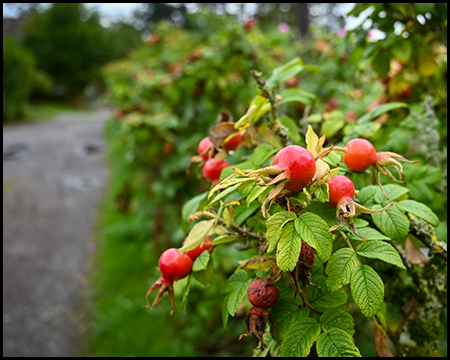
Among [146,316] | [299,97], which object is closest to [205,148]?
[299,97]

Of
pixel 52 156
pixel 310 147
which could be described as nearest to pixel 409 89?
pixel 310 147

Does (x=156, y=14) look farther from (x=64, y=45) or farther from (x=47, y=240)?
(x=47, y=240)

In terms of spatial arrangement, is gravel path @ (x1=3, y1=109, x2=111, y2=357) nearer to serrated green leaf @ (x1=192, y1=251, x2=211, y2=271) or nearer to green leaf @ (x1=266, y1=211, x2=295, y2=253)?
serrated green leaf @ (x1=192, y1=251, x2=211, y2=271)

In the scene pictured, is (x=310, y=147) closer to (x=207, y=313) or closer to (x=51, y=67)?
(x=207, y=313)

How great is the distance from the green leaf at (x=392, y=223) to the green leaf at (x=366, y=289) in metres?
0.08

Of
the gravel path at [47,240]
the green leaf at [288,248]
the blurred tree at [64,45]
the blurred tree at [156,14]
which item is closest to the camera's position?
the green leaf at [288,248]

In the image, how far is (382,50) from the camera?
1.04 metres

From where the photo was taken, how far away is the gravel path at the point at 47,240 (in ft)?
8.30

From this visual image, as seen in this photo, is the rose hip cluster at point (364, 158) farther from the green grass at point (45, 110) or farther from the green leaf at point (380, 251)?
the green grass at point (45, 110)

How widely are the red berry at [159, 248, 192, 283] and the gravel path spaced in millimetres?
2116

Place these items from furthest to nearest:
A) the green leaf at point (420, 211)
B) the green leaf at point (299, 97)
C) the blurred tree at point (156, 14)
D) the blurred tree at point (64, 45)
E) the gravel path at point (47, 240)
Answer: the blurred tree at point (156, 14) → the blurred tree at point (64, 45) → the gravel path at point (47, 240) → the green leaf at point (299, 97) → the green leaf at point (420, 211)

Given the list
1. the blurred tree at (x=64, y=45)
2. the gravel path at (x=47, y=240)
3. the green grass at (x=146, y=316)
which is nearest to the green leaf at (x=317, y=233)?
the green grass at (x=146, y=316)

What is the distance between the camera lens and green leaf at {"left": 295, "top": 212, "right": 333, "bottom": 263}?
448 millimetres

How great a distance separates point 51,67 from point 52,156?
40.8ft
